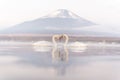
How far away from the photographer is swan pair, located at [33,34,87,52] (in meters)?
2.15

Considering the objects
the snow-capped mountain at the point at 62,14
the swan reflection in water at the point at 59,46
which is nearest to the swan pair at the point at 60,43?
the swan reflection in water at the point at 59,46

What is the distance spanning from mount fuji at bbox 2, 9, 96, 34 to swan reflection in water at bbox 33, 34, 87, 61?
92 mm

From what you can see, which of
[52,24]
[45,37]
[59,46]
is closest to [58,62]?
[59,46]

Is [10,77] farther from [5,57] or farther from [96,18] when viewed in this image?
[96,18]

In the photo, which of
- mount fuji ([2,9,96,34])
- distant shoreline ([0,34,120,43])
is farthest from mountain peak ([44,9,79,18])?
distant shoreline ([0,34,120,43])

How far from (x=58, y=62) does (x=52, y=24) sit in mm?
434

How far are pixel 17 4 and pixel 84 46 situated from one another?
755 mm

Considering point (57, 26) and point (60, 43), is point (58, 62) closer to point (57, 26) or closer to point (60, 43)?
point (60, 43)

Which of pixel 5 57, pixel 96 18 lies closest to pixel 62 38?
pixel 96 18

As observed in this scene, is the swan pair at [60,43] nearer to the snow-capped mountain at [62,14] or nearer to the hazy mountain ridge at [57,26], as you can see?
the hazy mountain ridge at [57,26]

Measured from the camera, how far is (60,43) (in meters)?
2.13

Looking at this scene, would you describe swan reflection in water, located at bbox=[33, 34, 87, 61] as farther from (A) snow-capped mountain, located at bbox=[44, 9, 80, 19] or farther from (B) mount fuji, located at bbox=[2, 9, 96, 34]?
(A) snow-capped mountain, located at bbox=[44, 9, 80, 19]

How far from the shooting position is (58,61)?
2.00 metres

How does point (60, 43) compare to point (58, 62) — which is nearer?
point (58, 62)
